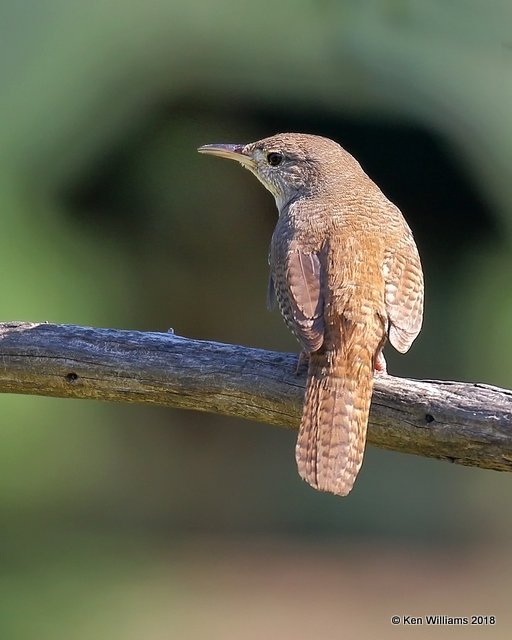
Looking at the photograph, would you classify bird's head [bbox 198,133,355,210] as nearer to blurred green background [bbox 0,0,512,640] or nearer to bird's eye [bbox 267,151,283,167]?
bird's eye [bbox 267,151,283,167]

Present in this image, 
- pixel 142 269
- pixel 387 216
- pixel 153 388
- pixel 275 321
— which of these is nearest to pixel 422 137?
pixel 275 321

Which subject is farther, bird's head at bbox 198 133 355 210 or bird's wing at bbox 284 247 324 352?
bird's head at bbox 198 133 355 210

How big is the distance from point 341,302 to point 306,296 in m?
0.15

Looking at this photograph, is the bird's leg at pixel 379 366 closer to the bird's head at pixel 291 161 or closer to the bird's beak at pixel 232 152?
the bird's head at pixel 291 161

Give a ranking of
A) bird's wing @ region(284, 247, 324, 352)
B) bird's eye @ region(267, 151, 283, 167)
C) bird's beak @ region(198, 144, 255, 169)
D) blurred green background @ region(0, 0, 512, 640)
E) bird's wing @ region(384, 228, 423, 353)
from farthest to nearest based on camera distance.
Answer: blurred green background @ region(0, 0, 512, 640)
bird's beak @ region(198, 144, 255, 169)
bird's eye @ region(267, 151, 283, 167)
bird's wing @ region(384, 228, 423, 353)
bird's wing @ region(284, 247, 324, 352)

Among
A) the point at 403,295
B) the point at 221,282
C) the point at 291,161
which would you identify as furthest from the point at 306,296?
the point at 221,282

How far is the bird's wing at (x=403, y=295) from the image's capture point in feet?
14.1

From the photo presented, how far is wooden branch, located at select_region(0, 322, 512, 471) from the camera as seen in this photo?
3.92 m

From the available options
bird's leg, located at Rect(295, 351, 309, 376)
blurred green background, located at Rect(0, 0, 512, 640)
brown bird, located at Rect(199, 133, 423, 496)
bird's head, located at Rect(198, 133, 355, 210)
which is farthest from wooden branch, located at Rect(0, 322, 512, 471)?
blurred green background, located at Rect(0, 0, 512, 640)

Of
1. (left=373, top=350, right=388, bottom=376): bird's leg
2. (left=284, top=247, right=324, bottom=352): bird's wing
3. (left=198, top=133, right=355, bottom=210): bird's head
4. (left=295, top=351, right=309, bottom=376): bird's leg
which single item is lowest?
(left=295, top=351, right=309, bottom=376): bird's leg

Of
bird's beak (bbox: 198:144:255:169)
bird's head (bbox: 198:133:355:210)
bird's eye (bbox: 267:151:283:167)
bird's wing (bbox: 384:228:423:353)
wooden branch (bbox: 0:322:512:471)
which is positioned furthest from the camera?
bird's beak (bbox: 198:144:255:169)

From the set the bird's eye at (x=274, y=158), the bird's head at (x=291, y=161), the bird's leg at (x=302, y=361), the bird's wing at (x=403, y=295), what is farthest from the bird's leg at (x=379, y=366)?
the bird's eye at (x=274, y=158)

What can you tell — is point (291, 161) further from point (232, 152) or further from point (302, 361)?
point (302, 361)

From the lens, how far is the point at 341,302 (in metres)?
4.26
